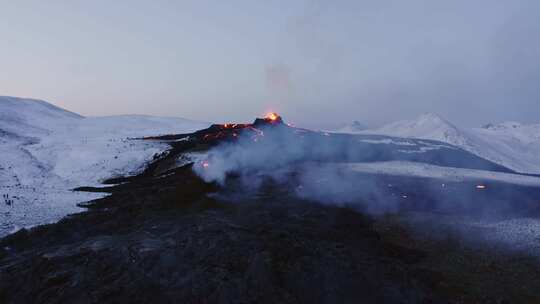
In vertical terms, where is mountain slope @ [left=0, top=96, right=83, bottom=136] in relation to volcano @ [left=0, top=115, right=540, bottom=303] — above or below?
above

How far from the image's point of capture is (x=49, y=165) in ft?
176

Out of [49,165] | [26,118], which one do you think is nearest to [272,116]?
[49,165]

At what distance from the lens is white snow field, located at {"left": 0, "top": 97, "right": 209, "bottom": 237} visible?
3014cm

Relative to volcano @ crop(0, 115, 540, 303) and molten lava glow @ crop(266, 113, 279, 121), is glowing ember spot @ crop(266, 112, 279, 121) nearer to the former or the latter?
molten lava glow @ crop(266, 113, 279, 121)

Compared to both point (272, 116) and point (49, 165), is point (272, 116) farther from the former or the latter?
point (49, 165)

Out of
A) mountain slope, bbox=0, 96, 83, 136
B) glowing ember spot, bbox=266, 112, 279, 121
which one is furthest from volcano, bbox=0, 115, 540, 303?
mountain slope, bbox=0, 96, 83, 136

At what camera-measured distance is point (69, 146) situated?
2660 inches

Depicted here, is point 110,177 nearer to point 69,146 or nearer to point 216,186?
point 216,186

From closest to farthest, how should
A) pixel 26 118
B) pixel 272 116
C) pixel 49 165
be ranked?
pixel 49 165 → pixel 272 116 → pixel 26 118

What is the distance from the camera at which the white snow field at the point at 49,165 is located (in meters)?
30.1

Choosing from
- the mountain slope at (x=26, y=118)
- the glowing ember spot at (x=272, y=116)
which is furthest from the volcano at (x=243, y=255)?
the mountain slope at (x=26, y=118)

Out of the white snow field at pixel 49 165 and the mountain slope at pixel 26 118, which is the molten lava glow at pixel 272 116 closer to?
the white snow field at pixel 49 165

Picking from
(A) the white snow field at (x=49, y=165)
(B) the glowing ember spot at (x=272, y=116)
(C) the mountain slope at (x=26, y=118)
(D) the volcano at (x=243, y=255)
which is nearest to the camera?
(D) the volcano at (x=243, y=255)

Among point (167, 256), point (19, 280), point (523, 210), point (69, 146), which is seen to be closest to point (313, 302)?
point (167, 256)
